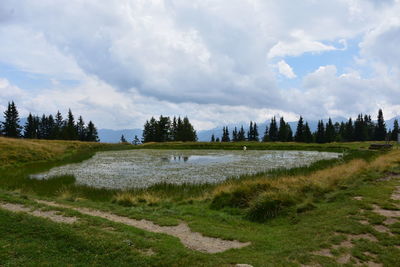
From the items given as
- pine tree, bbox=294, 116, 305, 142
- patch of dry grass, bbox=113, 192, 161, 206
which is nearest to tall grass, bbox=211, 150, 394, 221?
patch of dry grass, bbox=113, 192, 161, 206

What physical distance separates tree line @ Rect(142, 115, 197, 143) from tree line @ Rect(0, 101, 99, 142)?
27.2 m

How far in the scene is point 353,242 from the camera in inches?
272

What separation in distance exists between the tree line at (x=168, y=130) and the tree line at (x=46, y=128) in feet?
89.2

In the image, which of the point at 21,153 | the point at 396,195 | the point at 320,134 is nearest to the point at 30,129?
the point at 21,153

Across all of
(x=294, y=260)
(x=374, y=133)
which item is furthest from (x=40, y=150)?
(x=374, y=133)

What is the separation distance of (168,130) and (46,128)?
2131 inches

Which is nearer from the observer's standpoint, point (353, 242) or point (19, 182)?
point (353, 242)

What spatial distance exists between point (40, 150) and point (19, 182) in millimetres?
20888

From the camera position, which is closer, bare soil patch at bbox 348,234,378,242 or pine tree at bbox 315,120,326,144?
bare soil patch at bbox 348,234,378,242

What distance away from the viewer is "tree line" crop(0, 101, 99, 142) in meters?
81.8

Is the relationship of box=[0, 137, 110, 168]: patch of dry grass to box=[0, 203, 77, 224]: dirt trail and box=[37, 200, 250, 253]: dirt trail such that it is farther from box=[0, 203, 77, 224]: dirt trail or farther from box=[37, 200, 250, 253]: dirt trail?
box=[37, 200, 250, 253]: dirt trail

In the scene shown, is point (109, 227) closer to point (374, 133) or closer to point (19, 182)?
point (19, 182)

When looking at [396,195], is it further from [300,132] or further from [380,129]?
[380,129]

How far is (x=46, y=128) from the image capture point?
109188mm
